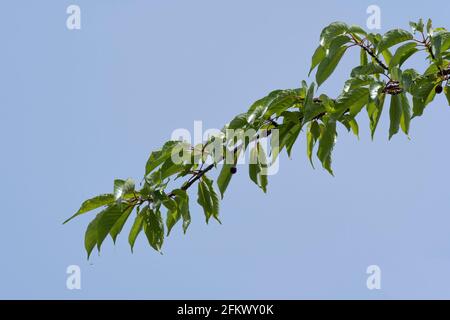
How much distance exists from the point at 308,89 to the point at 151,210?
30.6 inches

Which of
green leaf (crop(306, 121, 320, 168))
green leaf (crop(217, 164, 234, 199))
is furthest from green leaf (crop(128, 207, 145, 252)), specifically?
green leaf (crop(306, 121, 320, 168))

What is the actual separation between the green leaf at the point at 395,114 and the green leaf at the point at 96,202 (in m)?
1.14

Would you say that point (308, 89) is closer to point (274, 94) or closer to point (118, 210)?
point (274, 94)

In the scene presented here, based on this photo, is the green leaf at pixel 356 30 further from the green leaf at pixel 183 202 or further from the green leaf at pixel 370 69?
the green leaf at pixel 183 202

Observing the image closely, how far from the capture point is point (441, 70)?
2.34 meters

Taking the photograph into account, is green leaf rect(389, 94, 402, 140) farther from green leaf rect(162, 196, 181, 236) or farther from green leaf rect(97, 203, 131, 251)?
green leaf rect(97, 203, 131, 251)

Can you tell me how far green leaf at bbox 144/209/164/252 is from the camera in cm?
248

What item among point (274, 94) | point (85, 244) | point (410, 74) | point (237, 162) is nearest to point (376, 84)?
point (410, 74)

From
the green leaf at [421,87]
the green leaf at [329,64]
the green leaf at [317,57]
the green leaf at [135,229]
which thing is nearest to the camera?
the green leaf at [421,87]

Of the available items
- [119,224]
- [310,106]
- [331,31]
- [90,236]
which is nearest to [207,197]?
[119,224]

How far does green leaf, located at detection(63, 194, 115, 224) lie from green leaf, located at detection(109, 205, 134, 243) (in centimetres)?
7

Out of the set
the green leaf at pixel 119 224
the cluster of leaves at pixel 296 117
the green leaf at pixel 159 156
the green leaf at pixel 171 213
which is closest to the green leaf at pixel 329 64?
the cluster of leaves at pixel 296 117

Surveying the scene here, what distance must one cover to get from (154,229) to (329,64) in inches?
37.5

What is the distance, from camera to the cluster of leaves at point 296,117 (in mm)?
2322
